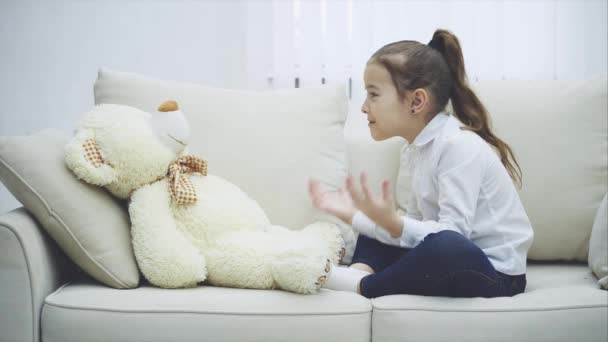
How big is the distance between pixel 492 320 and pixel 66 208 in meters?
0.87

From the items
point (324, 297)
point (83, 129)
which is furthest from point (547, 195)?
point (83, 129)

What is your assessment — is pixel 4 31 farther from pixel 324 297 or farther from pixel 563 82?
pixel 563 82

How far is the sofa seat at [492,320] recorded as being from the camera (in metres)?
1.11

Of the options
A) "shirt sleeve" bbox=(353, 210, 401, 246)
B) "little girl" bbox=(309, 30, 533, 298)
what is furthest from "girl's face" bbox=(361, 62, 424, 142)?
"shirt sleeve" bbox=(353, 210, 401, 246)

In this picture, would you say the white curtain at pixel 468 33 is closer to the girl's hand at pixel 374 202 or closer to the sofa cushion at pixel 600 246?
the sofa cushion at pixel 600 246

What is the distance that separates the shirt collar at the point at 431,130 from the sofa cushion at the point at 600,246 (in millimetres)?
450

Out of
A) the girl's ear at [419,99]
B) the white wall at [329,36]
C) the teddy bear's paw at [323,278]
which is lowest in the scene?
the teddy bear's paw at [323,278]

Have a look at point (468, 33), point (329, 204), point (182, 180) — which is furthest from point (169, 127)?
point (468, 33)

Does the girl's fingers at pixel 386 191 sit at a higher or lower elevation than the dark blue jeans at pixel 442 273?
higher

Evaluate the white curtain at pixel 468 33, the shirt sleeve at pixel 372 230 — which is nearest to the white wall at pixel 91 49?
the white curtain at pixel 468 33

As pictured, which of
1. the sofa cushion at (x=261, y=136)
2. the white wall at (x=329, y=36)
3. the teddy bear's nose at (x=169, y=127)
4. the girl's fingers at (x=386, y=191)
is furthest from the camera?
the white wall at (x=329, y=36)

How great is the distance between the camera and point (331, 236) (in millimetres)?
1478

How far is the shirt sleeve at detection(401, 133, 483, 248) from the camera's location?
49.2 inches

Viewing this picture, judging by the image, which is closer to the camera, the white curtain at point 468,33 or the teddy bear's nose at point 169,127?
the teddy bear's nose at point 169,127
